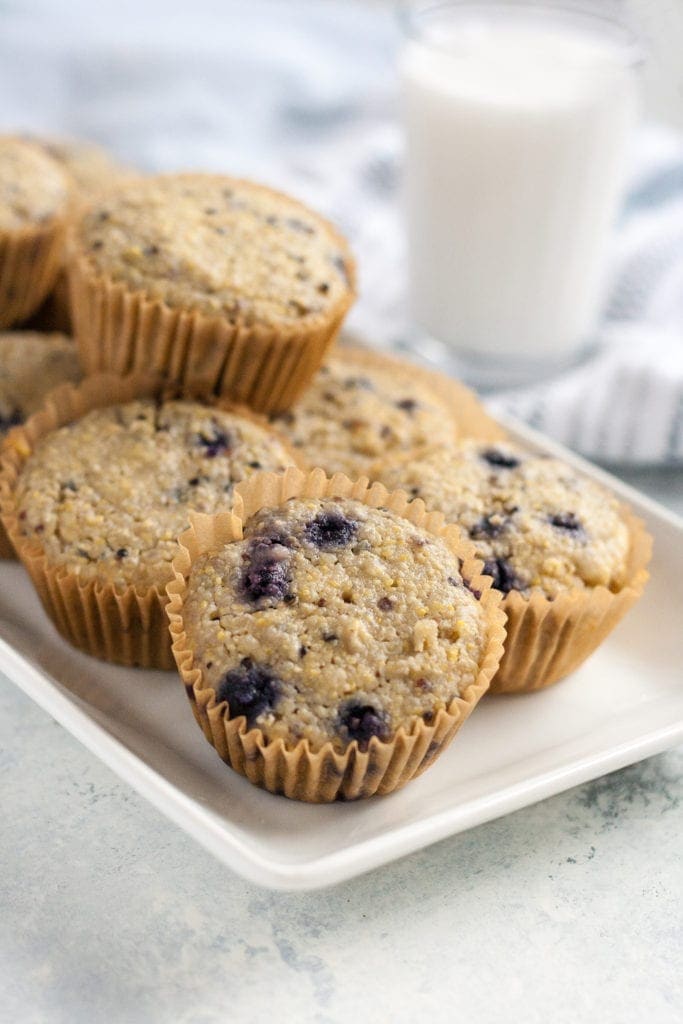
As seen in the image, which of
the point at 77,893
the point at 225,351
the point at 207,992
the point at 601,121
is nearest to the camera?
the point at 207,992

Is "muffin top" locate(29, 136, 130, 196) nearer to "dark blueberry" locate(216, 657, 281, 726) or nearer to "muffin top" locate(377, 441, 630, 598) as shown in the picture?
"muffin top" locate(377, 441, 630, 598)

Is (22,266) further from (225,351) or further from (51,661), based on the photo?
(51,661)

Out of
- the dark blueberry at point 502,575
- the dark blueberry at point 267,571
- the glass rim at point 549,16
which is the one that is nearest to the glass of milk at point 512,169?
the glass rim at point 549,16

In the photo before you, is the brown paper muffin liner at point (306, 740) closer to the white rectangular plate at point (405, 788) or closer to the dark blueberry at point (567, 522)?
the white rectangular plate at point (405, 788)

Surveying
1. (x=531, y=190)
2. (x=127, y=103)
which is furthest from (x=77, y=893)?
(x=127, y=103)

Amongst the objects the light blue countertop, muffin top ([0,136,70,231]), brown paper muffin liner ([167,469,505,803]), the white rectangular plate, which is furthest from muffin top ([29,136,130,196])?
the light blue countertop

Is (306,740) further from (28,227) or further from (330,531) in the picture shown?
(28,227)

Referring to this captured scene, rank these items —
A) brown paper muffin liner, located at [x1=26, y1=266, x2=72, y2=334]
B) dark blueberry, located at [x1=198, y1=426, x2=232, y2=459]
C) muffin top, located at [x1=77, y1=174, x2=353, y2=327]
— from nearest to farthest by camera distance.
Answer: dark blueberry, located at [x1=198, y1=426, x2=232, y2=459], muffin top, located at [x1=77, y1=174, x2=353, y2=327], brown paper muffin liner, located at [x1=26, y1=266, x2=72, y2=334]
